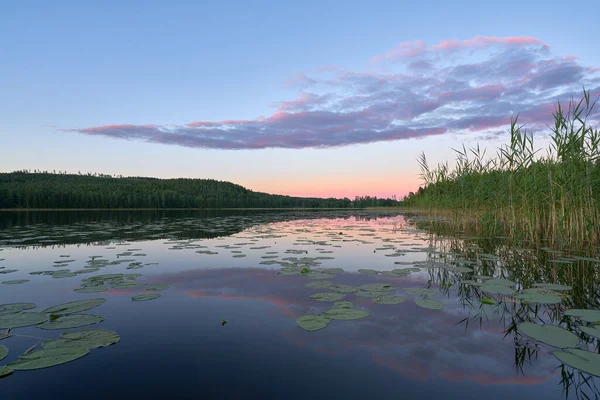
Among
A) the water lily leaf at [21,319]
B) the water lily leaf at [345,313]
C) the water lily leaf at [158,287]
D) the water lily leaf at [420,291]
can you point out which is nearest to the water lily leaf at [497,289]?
the water lily leaf at [420,291]

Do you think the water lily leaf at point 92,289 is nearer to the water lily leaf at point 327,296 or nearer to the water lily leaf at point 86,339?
the water lily leaf at point 86,339

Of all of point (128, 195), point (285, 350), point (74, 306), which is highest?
point (128, 195)

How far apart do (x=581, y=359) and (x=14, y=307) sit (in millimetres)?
6916

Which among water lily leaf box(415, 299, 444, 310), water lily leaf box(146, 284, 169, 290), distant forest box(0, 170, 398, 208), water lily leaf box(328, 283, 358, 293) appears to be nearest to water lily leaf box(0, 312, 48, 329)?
water lily leaf box(146, 284, 169, 290)

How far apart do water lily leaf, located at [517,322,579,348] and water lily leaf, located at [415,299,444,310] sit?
1013mm

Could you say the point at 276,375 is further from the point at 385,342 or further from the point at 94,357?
the point at 94,357

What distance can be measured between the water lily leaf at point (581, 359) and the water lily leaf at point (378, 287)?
263cm

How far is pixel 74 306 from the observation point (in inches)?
179

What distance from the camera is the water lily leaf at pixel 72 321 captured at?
150 inches

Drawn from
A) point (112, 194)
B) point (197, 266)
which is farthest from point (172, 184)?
point (197, 266)

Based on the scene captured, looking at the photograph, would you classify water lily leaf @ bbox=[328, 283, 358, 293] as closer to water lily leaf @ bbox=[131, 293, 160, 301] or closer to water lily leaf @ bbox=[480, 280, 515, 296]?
water lily leaf @ bbox=[480, 280, 515, 296]

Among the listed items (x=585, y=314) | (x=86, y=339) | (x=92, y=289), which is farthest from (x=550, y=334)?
(x=92, y=289)

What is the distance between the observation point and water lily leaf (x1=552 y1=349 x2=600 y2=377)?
8.64 ft

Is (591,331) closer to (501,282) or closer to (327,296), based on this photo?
(501,282)
